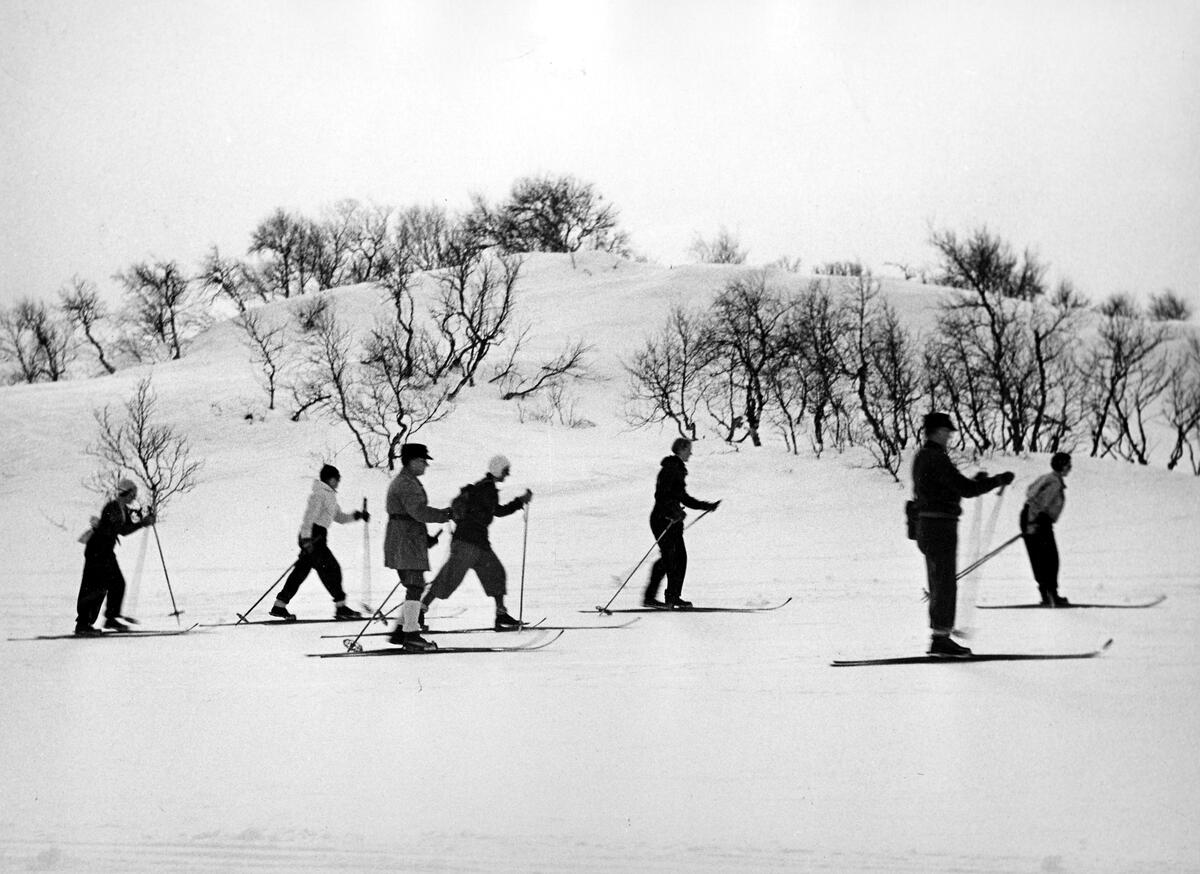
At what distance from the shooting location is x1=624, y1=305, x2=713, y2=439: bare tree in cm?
2389

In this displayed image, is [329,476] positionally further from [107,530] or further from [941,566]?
[941,566]

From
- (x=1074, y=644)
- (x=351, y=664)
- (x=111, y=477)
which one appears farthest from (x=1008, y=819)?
(x=111, y=477)

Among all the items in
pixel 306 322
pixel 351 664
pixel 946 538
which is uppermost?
pixel 306 322

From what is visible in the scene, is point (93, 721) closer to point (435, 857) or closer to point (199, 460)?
point (435, 857)

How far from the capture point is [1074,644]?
694 centimetres

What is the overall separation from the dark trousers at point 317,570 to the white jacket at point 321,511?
0.17m

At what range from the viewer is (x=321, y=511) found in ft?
32.0

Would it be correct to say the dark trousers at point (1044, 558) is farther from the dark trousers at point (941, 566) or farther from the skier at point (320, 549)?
the skier at point (320, 549)

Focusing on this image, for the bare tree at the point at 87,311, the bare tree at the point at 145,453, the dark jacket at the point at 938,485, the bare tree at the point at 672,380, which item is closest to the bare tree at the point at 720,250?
the bare tree at the point at 672,380

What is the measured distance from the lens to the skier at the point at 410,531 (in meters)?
7.62

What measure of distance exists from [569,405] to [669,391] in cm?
239

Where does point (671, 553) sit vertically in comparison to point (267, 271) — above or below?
below

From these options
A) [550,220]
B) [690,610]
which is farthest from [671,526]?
[550,220]

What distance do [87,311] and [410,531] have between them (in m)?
17.9
